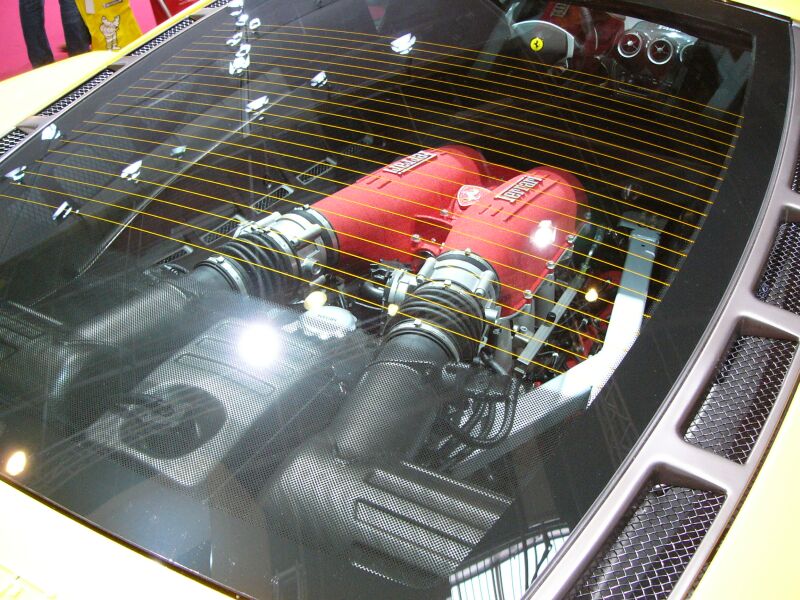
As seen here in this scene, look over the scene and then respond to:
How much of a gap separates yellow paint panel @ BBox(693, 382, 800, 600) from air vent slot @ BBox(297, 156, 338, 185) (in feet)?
3.01

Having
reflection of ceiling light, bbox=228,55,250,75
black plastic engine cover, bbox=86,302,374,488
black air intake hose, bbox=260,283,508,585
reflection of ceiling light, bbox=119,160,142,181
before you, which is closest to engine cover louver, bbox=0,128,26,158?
reflection of ceiling light, bbox=119,160,142,181

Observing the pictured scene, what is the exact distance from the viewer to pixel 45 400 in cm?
101

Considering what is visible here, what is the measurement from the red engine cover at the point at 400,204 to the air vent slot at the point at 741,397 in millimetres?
539

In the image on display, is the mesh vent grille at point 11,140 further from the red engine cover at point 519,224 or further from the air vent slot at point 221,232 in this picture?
the red engine cover at point 519,224

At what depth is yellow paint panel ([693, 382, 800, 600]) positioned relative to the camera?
74 cm

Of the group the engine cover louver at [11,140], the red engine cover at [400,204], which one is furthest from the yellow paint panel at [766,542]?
the engine cover louver at [11,140]

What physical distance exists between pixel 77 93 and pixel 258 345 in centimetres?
99

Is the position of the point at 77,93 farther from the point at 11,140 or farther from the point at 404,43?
the point at 404,43

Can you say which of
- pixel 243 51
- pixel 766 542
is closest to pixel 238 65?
pixel 243 51

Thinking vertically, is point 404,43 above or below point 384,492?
above

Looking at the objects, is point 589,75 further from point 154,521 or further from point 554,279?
point 154,521

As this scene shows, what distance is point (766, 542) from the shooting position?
2.55 ft

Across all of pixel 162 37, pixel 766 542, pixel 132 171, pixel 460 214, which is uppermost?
pixel 162 37

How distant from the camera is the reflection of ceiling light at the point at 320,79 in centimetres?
159
